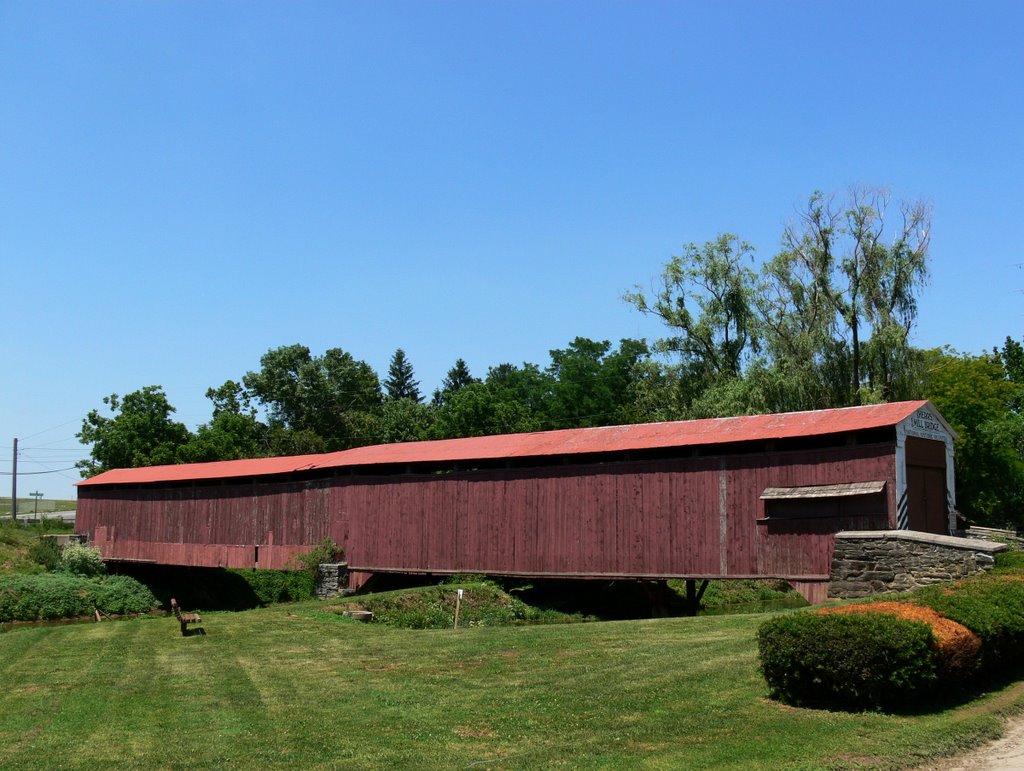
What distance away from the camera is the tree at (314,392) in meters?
78.3

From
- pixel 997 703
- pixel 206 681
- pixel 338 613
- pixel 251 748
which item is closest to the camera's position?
pixel 251 748

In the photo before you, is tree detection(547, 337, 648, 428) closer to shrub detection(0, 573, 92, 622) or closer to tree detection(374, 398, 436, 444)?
tree detection(374, 398, 436, 444)

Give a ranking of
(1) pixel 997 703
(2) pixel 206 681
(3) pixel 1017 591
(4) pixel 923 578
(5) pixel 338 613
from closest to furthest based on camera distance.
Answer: (1) pixel 997 703 → (3) pixel 1017 591 → (2) pixel 206 681 → (4) pixel 923 578 → (5) pixel 338 613

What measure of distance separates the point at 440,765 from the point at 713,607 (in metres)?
23.4

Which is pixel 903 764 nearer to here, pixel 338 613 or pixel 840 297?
pixel 338 613

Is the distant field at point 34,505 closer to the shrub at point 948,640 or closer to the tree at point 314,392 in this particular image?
the tree at point 314,392

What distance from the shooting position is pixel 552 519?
83.5 ft

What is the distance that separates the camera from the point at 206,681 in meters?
13.4

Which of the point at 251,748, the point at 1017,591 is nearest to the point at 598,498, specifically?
the point at 1017,591

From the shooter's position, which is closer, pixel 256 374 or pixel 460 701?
pixel 460 701

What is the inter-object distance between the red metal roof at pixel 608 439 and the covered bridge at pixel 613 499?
0.08 m

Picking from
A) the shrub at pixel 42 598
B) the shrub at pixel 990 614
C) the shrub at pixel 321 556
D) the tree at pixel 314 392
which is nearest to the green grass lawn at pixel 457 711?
the shrub at pixel 990 614

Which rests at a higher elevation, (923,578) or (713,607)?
(923,578)

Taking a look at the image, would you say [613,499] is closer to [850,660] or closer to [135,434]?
[850,660]
